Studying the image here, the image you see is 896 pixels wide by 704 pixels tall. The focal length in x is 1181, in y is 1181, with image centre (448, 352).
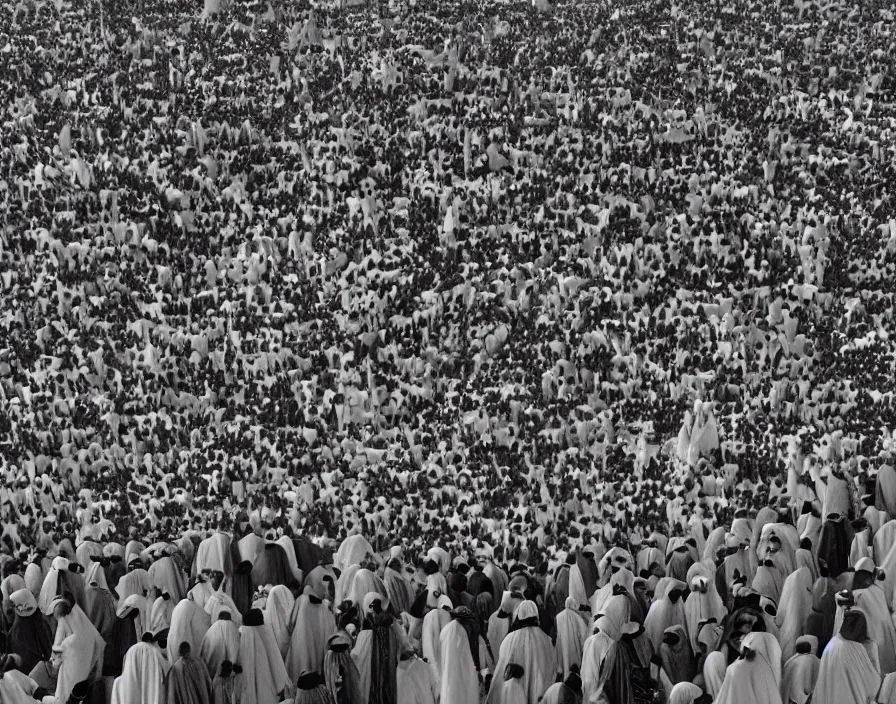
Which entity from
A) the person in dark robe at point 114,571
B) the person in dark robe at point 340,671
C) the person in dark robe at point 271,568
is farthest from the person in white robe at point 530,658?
the person in dark robe at point 114,571

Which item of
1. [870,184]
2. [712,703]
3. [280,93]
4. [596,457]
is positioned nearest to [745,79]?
[870,184]

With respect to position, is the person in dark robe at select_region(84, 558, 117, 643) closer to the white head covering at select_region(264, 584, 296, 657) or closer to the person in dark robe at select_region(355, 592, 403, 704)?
the white head covering at select_region(264, 584, 296, 657)

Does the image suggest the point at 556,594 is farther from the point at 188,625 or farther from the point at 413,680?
the point at 188,625

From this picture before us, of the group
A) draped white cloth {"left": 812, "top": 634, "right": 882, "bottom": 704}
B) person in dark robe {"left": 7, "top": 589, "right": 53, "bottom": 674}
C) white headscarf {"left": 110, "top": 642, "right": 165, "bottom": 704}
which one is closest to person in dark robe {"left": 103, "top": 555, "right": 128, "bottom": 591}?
person in dark robe {"left": 7, "top": 589, "right": 53, "bottom": 674}

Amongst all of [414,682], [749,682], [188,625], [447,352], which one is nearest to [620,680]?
[749,682]

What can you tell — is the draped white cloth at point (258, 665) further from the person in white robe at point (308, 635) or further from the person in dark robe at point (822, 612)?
the person in dark robe at point (822, 612)

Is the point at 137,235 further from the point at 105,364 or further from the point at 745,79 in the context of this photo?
the point at 745,79
